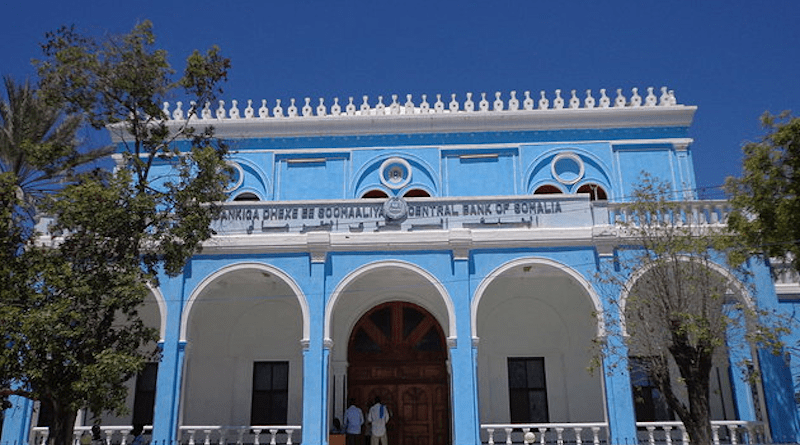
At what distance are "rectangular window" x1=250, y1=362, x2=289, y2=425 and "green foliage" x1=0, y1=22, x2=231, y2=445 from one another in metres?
6.20

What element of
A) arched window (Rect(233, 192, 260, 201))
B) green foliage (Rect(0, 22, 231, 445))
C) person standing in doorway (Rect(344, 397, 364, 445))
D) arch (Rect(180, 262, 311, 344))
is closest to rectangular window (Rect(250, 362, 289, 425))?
person standing in doorway (Rect(344, 397, 364, 445))

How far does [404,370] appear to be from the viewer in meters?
16.2

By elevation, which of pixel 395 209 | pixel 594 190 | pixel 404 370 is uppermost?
pixel 594 190

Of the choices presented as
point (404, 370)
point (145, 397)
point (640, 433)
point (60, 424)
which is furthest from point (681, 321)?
point (145, 397)

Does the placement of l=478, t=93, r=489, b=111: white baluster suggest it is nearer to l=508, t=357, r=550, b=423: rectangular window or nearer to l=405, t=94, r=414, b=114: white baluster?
l=405, t=94, r=414, b=114: white baluster

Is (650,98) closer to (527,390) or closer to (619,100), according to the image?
(619,100)

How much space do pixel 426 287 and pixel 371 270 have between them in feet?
7.66

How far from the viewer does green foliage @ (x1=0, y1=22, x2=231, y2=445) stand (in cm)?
940

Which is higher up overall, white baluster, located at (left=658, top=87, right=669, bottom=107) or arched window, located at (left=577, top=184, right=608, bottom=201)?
white baluster, located at (left=658, top=87, right=669, bottom=107)

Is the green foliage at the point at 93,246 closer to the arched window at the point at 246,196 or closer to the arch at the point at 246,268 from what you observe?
the arch at the point at 246,268

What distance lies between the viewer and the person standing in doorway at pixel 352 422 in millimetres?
14633

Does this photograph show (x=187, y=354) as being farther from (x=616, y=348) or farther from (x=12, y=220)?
(x=616, y=348)

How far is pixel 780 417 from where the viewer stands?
13031mm

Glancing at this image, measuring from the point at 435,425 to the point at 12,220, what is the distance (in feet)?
30.8
